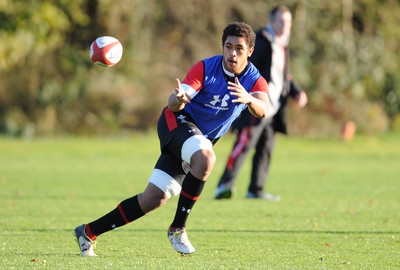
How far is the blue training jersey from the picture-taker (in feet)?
21.8

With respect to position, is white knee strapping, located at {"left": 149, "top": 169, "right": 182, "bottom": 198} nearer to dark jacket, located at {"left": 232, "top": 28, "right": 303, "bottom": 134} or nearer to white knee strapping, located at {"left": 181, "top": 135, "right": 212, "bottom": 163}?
white knee strapping, located at {"left": 181, "top": 135, "right": 212, "bottom": 163}

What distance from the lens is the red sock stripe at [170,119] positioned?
21.9 feet

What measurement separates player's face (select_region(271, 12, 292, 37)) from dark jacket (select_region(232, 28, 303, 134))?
0.50 feet

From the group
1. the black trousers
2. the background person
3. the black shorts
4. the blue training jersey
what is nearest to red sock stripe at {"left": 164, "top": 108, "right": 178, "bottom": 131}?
the black shorts

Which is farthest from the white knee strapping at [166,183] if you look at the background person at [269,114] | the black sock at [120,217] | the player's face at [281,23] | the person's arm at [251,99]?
the player's face at [281,23]

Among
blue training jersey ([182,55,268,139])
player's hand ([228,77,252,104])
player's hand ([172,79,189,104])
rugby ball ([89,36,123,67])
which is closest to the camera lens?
player's hand ([228,77,252,104])

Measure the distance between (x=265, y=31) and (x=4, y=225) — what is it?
15.6 ft

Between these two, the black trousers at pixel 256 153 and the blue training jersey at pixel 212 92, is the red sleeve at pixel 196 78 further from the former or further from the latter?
the black trousers at pixel 256 153

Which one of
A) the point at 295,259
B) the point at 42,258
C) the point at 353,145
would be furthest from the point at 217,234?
the point at 353,145

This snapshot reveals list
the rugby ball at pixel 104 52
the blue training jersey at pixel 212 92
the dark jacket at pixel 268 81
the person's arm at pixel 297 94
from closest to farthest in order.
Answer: the blue training jersey at pixel 212 92 → the rugby ball at pixel 104 52 → the dark jacket at pixel 268 81 → the person's arm at pixel 297 94

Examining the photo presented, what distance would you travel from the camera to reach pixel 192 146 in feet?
21.0

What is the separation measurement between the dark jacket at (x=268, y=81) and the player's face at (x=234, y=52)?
467cm

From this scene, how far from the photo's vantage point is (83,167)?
55.9 feet

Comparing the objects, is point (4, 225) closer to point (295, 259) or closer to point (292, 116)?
point (295, 259)
